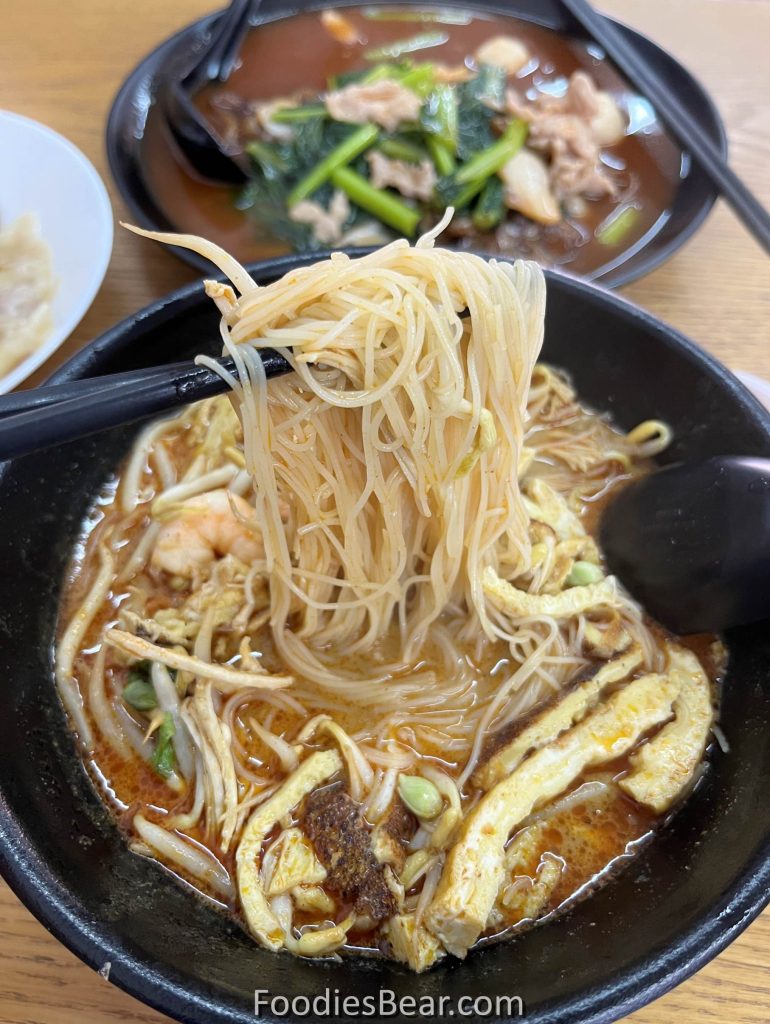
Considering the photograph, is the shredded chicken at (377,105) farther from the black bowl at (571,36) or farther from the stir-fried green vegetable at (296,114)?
the black bowl at (571,36)

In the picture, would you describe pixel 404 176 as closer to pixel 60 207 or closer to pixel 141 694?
pixel 60 207

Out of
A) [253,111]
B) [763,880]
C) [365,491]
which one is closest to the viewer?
[763,880]

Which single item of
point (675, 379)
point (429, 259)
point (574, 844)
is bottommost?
point (574, 844)

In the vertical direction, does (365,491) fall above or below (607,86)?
below

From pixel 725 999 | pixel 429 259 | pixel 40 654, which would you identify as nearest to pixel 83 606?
pixel 40 654

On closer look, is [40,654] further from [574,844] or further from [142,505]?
[574,844]

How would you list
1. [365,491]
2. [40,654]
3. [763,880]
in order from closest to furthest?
1. [763,880]
2. [365,491]
3. [40,654]

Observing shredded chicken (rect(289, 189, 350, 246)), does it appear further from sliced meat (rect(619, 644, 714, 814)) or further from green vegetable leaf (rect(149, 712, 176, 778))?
sliced meat (rect(619, 644, 714, 814))
